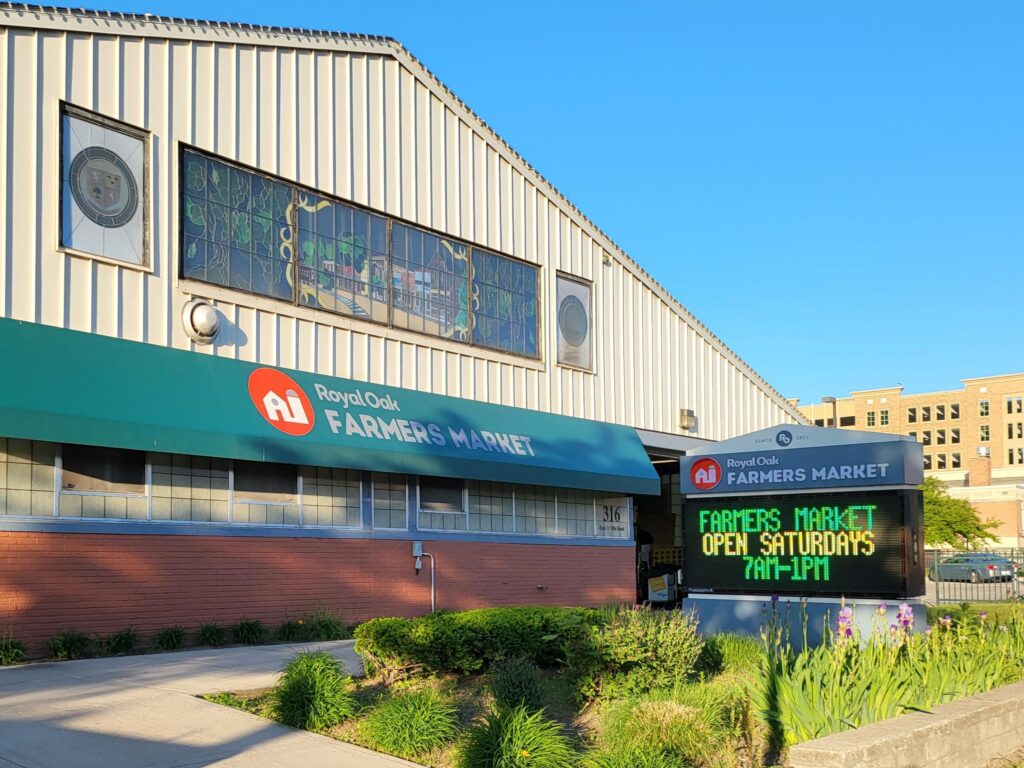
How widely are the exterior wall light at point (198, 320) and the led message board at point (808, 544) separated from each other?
739 cm

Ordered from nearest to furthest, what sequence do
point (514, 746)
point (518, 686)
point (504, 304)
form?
point (514, 746) → point (518, 686) → point (504, 304)

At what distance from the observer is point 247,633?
54.0 feet

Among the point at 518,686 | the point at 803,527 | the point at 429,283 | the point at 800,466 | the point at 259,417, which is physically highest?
the point at 429,283

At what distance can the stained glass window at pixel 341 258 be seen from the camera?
18.9 m

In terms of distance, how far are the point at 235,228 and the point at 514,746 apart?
11659 mm

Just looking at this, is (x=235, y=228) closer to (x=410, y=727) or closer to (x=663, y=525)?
(x=410, y=727)

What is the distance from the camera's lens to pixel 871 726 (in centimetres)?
782

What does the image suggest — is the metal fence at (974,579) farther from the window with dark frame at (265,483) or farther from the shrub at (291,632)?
the window with dark frame at (265,483)

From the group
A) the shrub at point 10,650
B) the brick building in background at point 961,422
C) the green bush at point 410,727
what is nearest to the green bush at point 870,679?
the green bush at point 410,727

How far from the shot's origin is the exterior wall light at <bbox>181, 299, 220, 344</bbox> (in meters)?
16.4

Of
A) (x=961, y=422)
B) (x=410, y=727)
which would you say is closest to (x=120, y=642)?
(x=410, y=727)

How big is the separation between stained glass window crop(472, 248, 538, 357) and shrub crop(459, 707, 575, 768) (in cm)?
1445

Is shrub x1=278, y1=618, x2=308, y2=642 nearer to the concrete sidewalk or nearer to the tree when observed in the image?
the concrete sidewalk

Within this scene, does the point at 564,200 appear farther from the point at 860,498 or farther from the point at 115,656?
the point at 115,656
